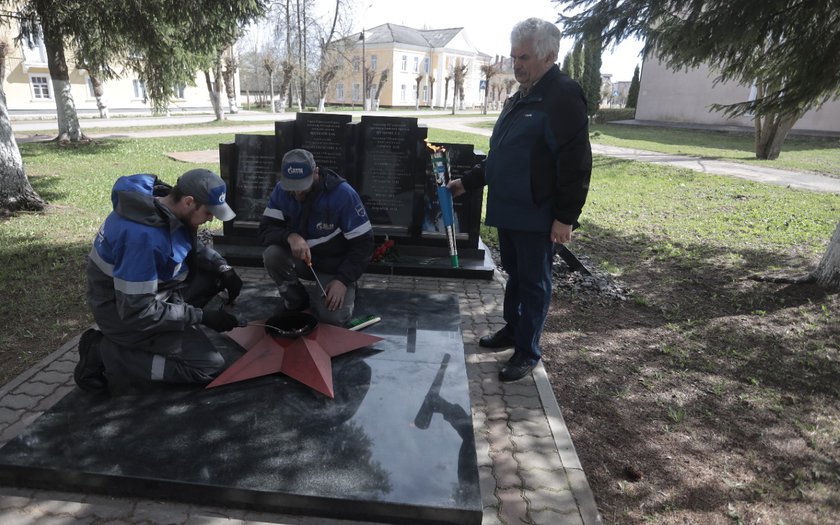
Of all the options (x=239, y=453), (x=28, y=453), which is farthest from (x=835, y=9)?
(x=28, y=453)

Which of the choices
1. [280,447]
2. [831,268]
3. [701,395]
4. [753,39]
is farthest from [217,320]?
[831,268]

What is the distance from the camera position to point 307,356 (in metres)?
3.09

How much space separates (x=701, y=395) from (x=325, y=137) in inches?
171

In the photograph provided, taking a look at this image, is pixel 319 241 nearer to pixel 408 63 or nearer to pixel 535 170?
pixel 535 170

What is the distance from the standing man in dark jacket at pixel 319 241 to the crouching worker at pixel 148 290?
2.92 ft

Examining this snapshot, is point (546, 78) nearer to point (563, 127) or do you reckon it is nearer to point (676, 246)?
point (563, 127)

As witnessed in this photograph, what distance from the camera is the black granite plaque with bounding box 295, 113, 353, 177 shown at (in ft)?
18.9

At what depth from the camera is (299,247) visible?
12.1 feet

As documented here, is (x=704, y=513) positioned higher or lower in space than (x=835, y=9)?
Answer: lower

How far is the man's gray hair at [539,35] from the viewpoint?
2982mm

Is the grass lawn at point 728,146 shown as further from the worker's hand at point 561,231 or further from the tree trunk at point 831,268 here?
the worker's hand at point 561,231

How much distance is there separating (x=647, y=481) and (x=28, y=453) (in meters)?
A: 2.97

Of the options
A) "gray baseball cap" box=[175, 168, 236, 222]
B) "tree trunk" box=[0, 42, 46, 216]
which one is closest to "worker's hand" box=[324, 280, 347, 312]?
"gray baseball cap" box=[175, 168, 236, 222]

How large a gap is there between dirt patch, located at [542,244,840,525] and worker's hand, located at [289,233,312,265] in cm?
192
